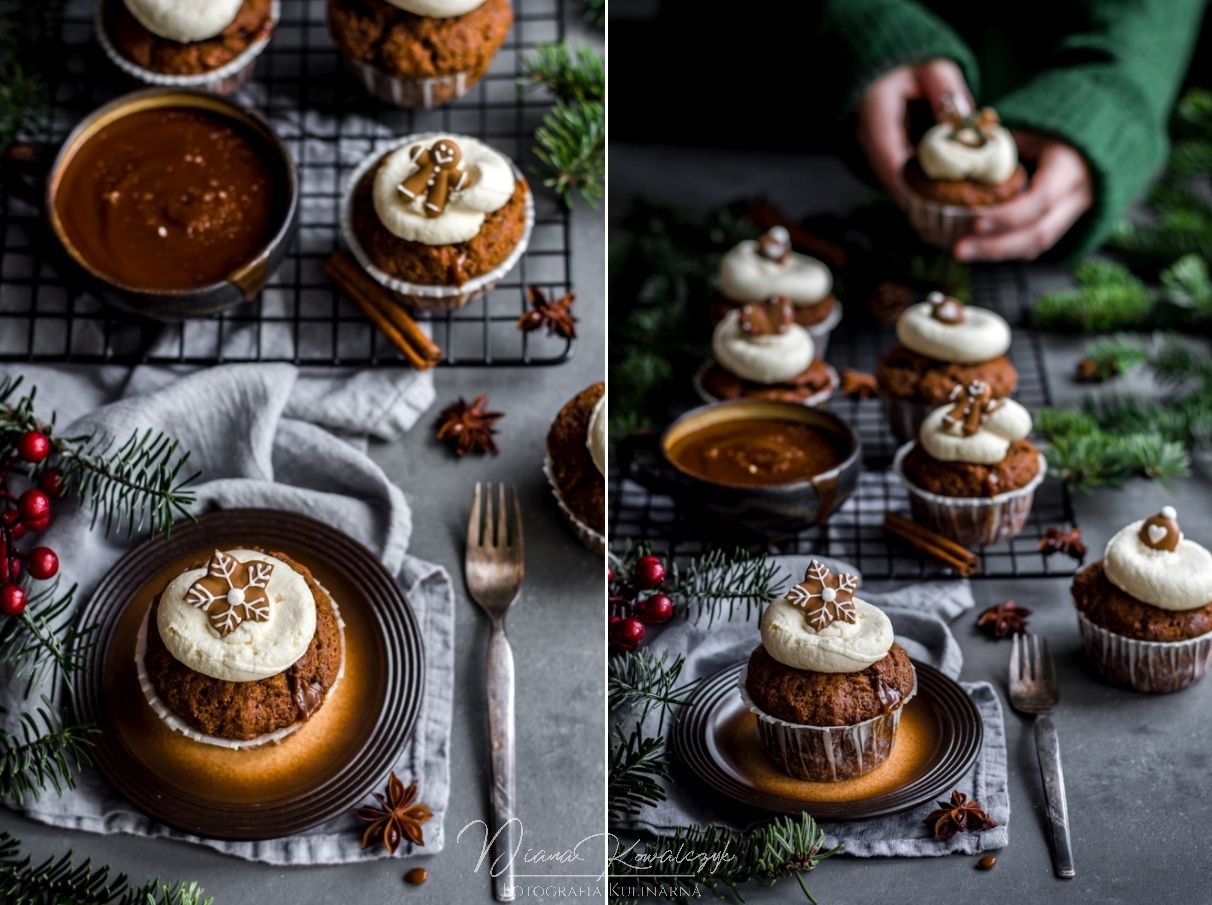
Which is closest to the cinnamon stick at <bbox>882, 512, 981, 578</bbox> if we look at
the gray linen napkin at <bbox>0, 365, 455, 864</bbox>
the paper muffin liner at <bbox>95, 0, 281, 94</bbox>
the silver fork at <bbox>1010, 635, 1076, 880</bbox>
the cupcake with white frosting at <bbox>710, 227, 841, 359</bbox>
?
the silver fork at <bbox>1010, 635, 1076, 880</bbox>

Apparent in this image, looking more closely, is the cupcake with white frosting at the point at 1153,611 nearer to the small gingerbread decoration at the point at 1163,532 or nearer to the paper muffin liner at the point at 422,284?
the small gingerbread decoration at the point at 1163,532

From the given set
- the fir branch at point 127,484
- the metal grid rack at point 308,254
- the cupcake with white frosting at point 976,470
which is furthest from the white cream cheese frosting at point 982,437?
the fir branch at point 127,484

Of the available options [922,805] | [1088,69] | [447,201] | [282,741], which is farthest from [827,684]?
[1088,69]

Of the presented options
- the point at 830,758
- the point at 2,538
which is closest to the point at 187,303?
the point at 2,538

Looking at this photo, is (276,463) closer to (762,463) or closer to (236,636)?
(236,636)

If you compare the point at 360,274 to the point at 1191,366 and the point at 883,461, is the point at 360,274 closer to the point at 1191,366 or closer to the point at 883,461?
the point at 883,461
